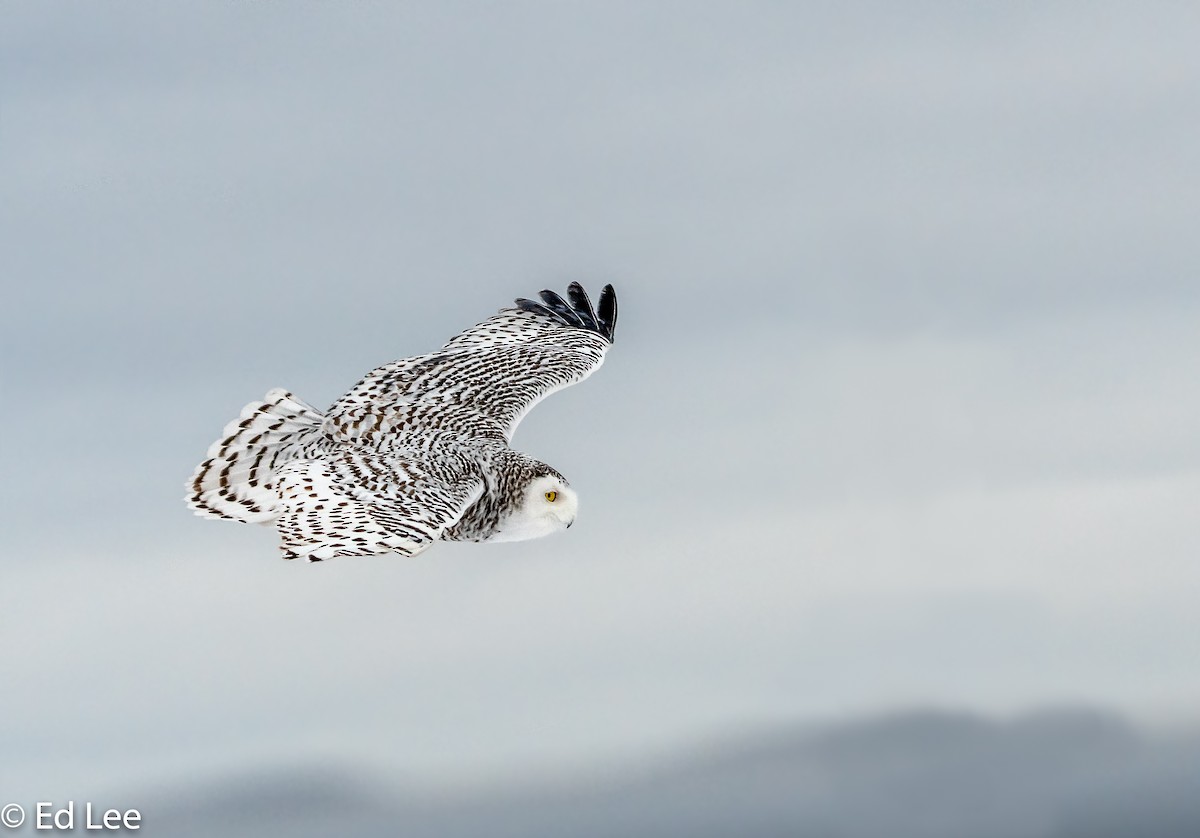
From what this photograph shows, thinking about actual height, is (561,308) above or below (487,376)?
above

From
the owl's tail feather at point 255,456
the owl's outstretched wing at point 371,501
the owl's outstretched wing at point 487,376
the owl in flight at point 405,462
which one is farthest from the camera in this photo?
the owl's outstretched wing at point 487,376

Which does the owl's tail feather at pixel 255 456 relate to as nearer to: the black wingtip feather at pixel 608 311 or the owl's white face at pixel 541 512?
the owl's white face at pixel 541 512

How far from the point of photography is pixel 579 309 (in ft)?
81.1

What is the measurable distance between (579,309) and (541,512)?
5239 millimetres

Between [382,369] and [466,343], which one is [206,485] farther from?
[466,343]

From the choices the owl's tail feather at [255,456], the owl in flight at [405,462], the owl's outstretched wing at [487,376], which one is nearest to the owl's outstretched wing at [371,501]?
the owl in flight at [405,462]

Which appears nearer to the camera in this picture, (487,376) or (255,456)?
(255,456)

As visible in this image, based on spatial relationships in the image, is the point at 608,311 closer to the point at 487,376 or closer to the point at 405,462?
the point at 487,376

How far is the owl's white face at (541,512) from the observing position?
66.1 ft

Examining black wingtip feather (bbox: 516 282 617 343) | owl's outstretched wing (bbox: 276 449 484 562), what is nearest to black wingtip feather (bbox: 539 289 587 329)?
black wingtip feather (bbox: 516 282 617 343)

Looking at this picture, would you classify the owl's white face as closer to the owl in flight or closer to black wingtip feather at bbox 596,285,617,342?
the owl in flight

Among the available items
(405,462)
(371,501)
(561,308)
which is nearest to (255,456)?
(405,462)

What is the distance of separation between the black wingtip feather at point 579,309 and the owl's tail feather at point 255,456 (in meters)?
4.77

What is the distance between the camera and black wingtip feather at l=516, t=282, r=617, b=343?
80.6 ft
